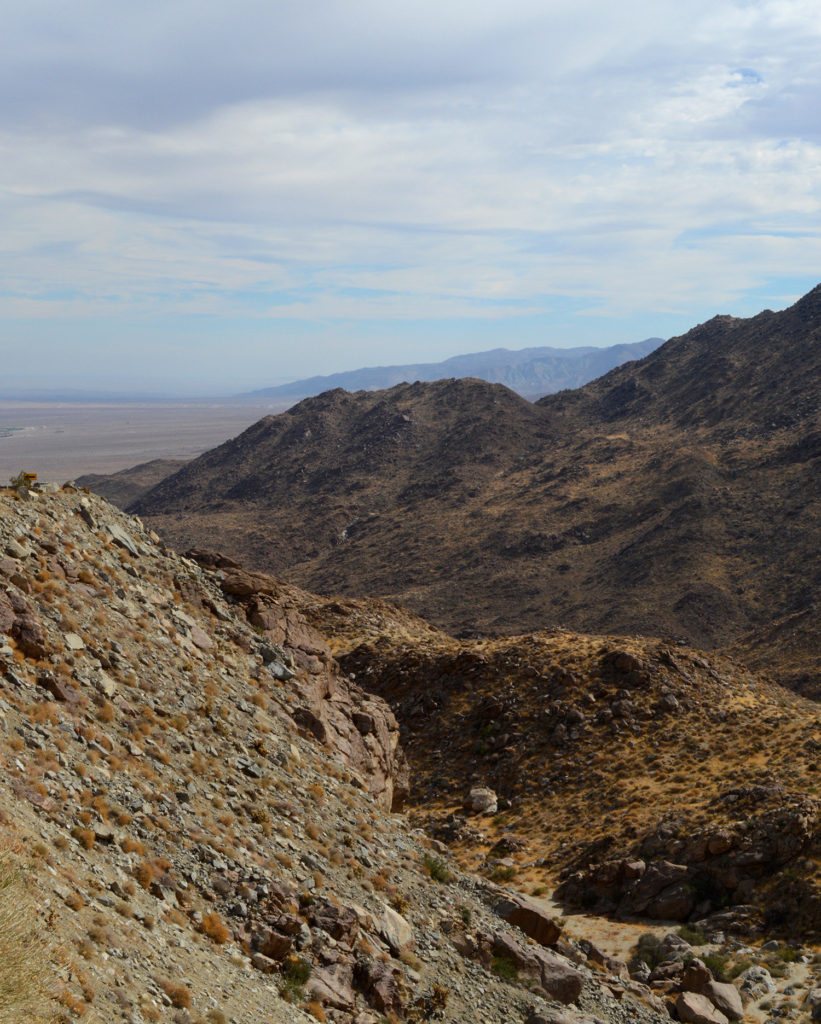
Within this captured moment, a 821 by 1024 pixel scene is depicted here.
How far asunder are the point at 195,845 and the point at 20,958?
4.61m

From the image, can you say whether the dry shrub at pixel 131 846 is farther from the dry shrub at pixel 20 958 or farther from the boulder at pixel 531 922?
the boulder at pixel 531 922

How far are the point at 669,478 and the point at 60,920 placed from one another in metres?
80.7

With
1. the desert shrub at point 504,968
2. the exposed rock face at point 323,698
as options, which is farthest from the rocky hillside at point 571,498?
the desert shrub at point 504,968

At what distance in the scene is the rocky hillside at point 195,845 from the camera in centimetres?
917

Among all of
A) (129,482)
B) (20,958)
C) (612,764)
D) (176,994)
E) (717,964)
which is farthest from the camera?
(129,482)

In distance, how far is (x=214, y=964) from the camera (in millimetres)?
10227

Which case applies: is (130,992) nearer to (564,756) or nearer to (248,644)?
(248,644)

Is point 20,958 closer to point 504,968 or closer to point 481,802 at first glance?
point 504,968

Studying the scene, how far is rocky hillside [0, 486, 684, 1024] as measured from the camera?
30.1 ft

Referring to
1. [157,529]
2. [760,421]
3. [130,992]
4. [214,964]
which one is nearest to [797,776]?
[214,964]

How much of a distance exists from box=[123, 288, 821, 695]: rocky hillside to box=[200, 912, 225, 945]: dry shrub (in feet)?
130

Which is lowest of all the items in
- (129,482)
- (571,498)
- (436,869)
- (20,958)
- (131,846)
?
(436,869)

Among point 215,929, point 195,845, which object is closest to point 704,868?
point 195,845

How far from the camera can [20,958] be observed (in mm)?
7488
